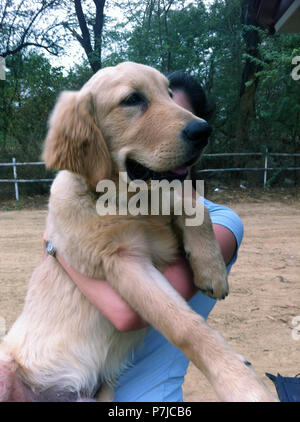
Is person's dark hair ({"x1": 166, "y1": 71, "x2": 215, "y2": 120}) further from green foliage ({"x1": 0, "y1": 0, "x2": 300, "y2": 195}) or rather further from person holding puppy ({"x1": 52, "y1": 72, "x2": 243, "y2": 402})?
green foliage ({"x1": 0, "y1": 0, "x2": 300, "y2": 195})

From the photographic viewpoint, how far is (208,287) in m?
1.88

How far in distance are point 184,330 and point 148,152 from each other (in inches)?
31.4

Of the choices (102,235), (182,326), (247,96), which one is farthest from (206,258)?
(247,96)

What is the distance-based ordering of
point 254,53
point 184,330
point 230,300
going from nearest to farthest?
point 184,330, point 230,300, point 254,53

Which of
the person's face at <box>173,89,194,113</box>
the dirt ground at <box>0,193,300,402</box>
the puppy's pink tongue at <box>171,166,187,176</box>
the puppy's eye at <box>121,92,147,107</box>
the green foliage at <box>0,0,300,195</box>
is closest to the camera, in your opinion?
the puppy's pink tongue at <box>171,166,187,176</box>

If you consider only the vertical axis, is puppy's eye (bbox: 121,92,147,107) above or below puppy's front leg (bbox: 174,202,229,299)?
above

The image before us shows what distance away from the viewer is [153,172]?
1956 mm

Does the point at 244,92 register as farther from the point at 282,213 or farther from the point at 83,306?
the point at 83,306

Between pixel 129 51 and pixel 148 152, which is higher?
pixel 129 51

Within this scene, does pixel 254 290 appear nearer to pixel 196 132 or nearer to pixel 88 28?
pixel 196 132

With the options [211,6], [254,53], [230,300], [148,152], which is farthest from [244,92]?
[148,152]

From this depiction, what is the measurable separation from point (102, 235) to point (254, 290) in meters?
3.95

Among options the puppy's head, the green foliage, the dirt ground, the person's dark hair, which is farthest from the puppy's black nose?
the green foliage

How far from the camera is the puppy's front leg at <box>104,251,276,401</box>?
1.49 m
